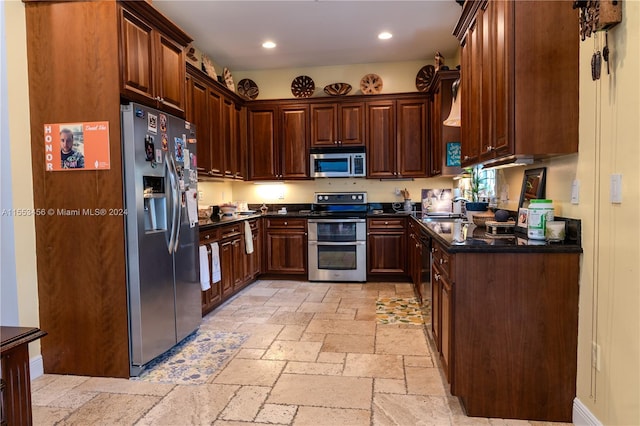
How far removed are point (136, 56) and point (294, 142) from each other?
3.05 meters

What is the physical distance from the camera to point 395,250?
17.1ft

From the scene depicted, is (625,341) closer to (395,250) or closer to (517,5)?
(517,5)

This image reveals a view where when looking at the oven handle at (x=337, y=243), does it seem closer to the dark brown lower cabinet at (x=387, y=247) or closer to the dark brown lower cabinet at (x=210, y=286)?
the dark brown lower cabinet at (x=387, y=247)

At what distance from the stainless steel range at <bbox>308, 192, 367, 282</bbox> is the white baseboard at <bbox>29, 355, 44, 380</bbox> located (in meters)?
3.16

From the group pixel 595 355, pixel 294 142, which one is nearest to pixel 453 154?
pixel 294 142

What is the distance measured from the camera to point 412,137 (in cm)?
541

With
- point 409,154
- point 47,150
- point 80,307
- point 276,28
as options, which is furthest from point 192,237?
point 409,154

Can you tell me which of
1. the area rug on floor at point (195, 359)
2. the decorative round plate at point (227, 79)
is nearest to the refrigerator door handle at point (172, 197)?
the area rug on floor at point (195, 359)

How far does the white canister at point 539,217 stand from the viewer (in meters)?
2.21

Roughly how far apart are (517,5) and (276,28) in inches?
112

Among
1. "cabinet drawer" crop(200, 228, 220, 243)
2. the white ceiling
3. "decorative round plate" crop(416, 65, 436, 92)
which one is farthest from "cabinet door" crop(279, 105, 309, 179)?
"cabinet drawer" crop(200, 228, 220, 243)

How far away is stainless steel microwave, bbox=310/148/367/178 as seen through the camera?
549 centimetres

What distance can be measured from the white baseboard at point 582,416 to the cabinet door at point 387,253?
3171 mm

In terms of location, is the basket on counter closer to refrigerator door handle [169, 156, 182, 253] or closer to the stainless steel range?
the stainless steel range
